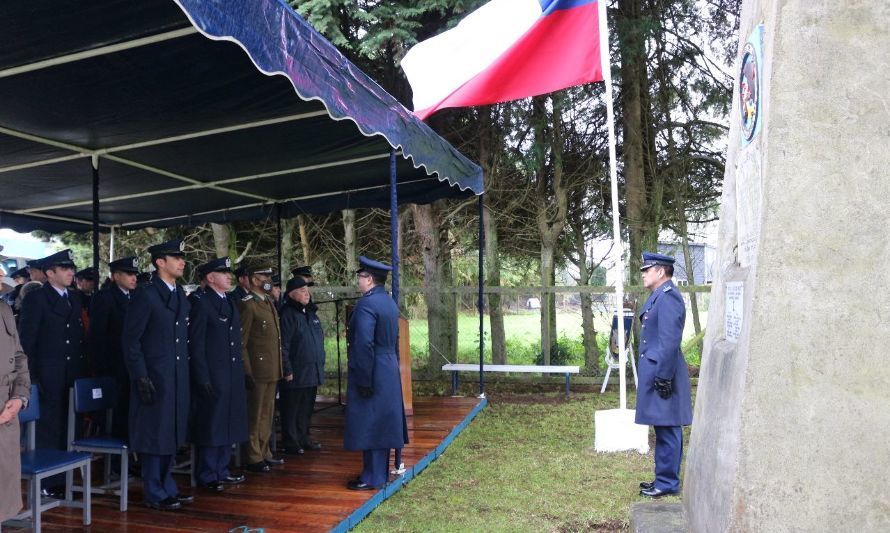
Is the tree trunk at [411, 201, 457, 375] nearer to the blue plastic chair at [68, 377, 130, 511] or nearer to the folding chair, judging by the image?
the folding chair

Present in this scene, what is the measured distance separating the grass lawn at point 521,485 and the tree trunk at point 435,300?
3.11 meters

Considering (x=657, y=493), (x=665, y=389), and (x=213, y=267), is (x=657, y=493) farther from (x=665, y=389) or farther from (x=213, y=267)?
(x=213, y=267)

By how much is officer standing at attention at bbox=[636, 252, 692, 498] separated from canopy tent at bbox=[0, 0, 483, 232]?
8.06ft

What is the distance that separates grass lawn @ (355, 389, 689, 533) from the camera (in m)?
4.97

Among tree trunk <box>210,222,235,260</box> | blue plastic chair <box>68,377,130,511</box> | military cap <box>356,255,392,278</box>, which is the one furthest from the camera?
tree trunk <box>210,222,235,260</box>

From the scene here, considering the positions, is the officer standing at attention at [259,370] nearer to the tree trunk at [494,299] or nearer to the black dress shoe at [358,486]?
the black dress shoe at [358,486]

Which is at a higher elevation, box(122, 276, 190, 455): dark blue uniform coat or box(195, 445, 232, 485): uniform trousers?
box(122, 276, 190, 455): dark blue uniform coat

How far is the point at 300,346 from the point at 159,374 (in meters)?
2.04

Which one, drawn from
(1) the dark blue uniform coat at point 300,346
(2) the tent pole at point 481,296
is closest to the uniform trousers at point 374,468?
(1) the dark blue uniform coat at point 300,346

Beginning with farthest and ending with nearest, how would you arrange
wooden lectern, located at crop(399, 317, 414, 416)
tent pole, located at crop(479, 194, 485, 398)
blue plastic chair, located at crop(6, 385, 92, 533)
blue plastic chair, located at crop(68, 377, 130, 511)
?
1. tent pole, located at crop(479, 194, 485, 398)
2. wooden lectern, located at crop(399, 317, 414, 416)
3. blue plastic chair, located at crop(68, 377, 130, 511)
4. blue plastic chair, located at crop(6, 385, 92, 533)

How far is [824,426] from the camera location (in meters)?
2.48

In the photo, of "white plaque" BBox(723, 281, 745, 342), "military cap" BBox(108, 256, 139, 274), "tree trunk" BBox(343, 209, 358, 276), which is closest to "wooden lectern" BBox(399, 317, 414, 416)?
"military cap" BBox(108, 256, 139, 274)

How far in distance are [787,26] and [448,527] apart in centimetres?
368

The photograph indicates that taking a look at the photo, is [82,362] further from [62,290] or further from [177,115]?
[177,115]
